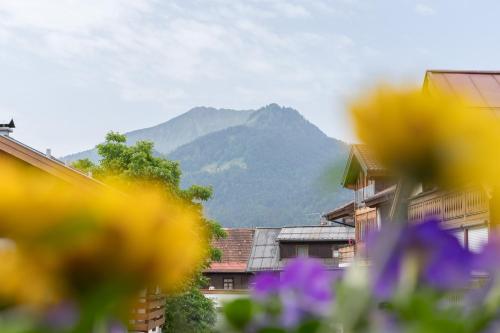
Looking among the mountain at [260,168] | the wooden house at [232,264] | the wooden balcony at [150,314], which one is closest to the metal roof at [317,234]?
the wooden house at [232,264]

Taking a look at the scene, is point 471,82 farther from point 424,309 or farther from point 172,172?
point 424,309

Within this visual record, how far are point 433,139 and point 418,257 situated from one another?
3.8 inches

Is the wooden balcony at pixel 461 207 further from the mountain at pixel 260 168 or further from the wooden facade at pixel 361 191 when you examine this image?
the mountain at pixel 260 168

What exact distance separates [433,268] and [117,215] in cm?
22

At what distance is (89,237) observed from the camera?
0.41 meters

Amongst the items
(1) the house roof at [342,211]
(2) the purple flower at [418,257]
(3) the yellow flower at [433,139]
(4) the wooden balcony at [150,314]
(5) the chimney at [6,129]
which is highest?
(1) the house roof at [342,211]

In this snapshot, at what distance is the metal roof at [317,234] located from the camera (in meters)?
42.4

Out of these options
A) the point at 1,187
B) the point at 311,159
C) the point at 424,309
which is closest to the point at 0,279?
the point at 1,187

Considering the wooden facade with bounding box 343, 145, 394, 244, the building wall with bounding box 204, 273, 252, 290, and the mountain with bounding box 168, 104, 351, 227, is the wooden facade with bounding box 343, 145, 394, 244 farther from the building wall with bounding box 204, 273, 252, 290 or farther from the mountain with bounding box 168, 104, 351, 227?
the mountain with bounding box 168, 104, 351, 227

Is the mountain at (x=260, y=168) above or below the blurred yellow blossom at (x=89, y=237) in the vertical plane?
above

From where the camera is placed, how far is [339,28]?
3.15 metres

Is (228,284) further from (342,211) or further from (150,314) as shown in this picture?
(150,314)

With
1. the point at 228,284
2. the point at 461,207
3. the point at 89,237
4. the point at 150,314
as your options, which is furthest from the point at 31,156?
the point at 228,284

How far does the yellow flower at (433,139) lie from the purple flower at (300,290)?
9cm
